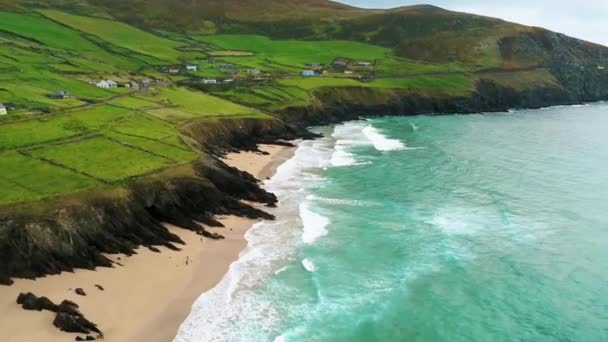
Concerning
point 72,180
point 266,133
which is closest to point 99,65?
point 266,133

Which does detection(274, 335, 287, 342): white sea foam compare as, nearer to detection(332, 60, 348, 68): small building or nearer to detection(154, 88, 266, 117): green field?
detection(154, 88, 266, 117): green field

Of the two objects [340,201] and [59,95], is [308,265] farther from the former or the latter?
[59,95]

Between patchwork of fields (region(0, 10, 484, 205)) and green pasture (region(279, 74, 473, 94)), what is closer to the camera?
patchwork of fields (region(0, 10, 484, 205))

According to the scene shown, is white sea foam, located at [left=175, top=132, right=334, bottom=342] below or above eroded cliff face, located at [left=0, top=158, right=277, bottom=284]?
below

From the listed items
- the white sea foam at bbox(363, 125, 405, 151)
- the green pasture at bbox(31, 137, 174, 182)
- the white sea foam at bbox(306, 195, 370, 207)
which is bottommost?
the white sea foam at bbox(306, 195, 370, 207)

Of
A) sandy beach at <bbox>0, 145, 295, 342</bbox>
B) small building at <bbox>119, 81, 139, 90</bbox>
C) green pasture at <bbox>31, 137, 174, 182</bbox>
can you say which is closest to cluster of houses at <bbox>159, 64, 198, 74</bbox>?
small building at <bbox>119, 81, 139, 90</bbox>

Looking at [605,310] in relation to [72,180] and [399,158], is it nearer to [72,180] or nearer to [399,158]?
[72,180]
